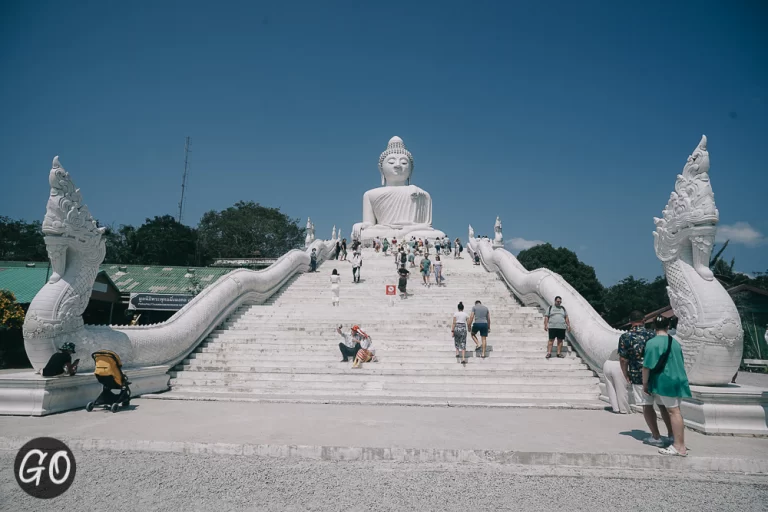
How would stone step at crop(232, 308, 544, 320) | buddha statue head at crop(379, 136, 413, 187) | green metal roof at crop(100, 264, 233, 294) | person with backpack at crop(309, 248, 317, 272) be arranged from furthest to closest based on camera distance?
buddha statue head at crop(379, 136, 413, 187) → green metal roof at crop(100, 264, 233, 294) → person with backpack at crop(309, 248, 317, 272) → stone step at crop(232, 308, 544, 320)

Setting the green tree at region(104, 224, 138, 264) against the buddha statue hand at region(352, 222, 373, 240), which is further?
the green tree at region(104, 224, 138, 264)

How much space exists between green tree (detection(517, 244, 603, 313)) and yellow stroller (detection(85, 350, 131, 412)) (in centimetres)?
3768

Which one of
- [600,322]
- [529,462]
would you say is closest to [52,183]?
[529,462]

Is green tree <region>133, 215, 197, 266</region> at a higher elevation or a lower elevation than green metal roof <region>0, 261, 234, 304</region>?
higher

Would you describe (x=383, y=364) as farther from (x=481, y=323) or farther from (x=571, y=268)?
(x=571, y=268)

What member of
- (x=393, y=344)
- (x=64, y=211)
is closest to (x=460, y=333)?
(x=393, y=344)

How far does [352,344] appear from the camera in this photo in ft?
32.6

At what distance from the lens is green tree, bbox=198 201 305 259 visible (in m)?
44.0

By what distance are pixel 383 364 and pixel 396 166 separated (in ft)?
83.6

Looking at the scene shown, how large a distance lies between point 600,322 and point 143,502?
823cm

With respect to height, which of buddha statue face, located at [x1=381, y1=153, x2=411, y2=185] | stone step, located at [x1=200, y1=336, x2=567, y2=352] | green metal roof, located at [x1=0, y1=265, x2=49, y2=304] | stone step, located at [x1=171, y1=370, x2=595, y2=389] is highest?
buddha statue face, located at [x1=381, y1=153, x2=411, y2=185]

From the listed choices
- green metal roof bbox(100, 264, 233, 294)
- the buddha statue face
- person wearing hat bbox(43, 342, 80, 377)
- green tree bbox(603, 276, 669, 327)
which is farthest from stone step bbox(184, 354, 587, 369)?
green tree bbox(603, 276, 669, 327)

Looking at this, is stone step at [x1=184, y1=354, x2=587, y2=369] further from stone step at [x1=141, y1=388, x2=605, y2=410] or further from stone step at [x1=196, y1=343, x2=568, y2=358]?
stone step at [x1=141, y1=388, x2=605, y2=410]

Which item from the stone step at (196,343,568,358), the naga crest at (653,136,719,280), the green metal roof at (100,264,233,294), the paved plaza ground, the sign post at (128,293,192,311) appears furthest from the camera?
the green metal roof at (100,264,233,294)
